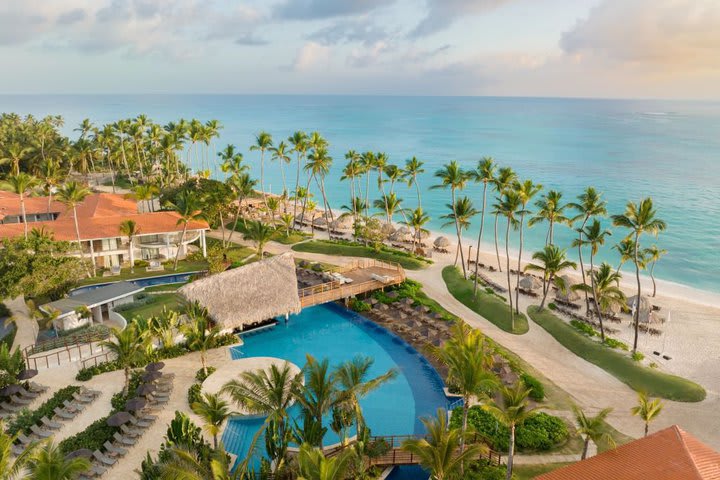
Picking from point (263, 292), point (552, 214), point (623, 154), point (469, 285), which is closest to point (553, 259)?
point (552, 214)

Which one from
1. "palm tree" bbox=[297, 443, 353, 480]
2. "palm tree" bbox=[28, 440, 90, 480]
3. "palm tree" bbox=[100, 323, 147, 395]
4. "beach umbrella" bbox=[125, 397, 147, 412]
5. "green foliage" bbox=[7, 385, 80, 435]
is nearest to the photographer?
"palm tree" bbox=[297, 443, 353, 480]

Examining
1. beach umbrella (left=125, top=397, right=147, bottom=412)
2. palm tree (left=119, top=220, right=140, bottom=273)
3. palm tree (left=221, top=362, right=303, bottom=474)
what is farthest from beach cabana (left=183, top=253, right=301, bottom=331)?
palm tree (left=119, top=220, right=140, bottom=273)

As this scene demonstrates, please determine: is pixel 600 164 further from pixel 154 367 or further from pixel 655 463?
pixel 154 367

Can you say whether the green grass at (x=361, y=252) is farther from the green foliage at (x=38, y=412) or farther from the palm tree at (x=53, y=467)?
the palm tree at (x=53, y=467)

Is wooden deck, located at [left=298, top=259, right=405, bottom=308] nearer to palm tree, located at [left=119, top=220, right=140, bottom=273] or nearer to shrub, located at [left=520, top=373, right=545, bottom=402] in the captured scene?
shrub, located at [left=520, top=373, right=545, bottom=402]

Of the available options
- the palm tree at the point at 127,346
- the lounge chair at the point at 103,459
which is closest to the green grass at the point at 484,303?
the palm tree at the point at 127,346

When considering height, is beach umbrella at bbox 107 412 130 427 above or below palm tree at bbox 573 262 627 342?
below
